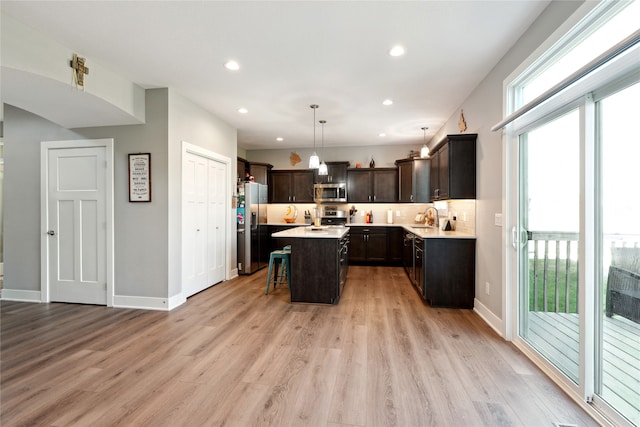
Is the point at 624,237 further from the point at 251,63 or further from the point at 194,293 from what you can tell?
the point at 194,293

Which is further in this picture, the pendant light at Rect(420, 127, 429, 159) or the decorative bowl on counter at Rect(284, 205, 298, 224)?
the decorative bowl on counter at Rect(284, 205, 298, 224)

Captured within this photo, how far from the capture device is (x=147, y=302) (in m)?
3.67

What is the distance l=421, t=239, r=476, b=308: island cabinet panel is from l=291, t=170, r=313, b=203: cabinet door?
12.6ft

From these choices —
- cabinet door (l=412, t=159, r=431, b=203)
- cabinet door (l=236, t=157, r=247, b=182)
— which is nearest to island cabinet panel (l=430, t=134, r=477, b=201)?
cabinet door (l=412, t=159, r=431, b=203)

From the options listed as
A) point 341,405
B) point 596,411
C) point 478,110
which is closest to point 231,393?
point 341,405

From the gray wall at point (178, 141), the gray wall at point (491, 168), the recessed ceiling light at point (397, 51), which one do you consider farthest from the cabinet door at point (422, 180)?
the gray wall at point (178, 141)

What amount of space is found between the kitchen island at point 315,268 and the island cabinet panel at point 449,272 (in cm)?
117

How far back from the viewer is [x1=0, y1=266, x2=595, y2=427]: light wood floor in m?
1.74

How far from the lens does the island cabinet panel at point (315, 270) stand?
3.76m

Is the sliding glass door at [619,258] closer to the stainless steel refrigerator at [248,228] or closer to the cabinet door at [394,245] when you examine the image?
the cabinet door at [394,245]

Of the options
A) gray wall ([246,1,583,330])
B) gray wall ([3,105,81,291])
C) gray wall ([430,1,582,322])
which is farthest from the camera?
gray wall ([3,105,81,291])

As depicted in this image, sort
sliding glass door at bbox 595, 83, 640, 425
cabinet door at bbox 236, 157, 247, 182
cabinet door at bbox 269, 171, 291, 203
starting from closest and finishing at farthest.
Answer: sliding glass door at bbox 595, 83, 640, 425, cabinet door at bbox 236, 157, 247, 182, cabinet door at bbox 269, 171, 291, 203

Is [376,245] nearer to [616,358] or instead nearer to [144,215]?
[144,215]

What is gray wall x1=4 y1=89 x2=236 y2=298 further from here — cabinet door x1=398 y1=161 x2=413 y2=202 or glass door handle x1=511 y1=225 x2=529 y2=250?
cabinet door x1=398 y1=161 x2=413 y2=202
